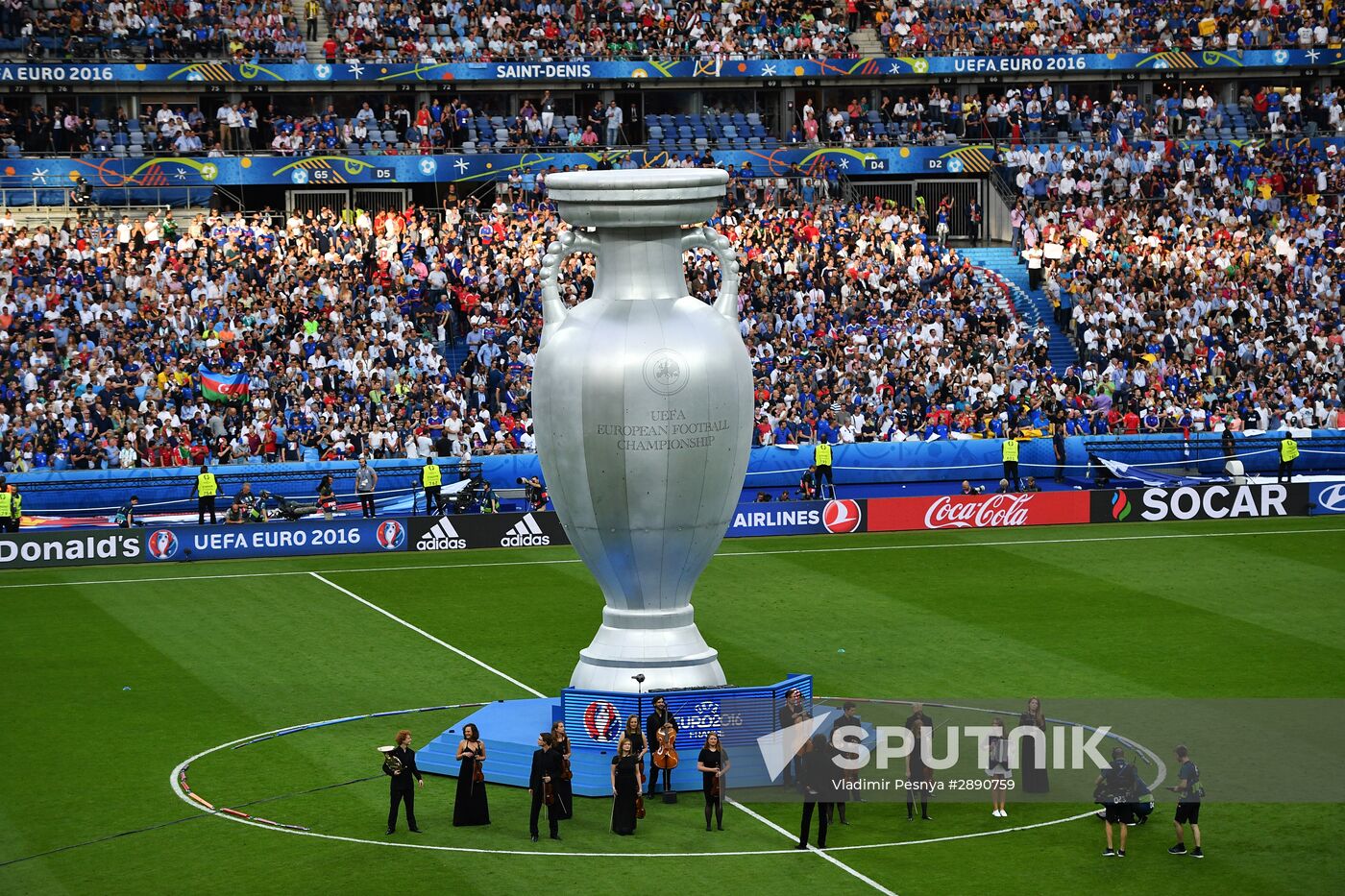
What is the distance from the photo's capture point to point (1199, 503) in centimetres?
4416

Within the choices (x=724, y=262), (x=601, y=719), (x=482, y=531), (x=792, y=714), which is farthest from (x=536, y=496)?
(x=792, y=714)

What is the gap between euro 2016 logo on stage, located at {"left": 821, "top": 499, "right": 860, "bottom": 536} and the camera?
43.0 metres

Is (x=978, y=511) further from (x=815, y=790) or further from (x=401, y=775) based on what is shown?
(x=401, y=775)

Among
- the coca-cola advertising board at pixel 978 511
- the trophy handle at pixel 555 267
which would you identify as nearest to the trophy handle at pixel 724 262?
the trophy handle at pixel 555 267

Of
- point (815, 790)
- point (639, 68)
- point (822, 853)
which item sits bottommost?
point (822, 853)

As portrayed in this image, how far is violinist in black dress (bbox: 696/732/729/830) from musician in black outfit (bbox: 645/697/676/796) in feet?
3.42

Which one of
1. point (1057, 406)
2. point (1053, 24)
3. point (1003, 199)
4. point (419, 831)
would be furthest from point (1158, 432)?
point (419, 831)

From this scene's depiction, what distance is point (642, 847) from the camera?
21.8 m

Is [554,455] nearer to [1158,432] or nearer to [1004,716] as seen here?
[1004,716]

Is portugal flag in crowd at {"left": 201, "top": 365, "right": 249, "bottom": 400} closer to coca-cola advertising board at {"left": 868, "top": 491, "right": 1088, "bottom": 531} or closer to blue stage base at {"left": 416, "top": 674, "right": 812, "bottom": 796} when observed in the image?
coca-cola advertising board at {"left": 868, "top": 491, "right": 1088, "bottom": 531}

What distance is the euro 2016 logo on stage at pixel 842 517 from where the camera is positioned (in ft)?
141

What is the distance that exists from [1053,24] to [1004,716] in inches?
1690

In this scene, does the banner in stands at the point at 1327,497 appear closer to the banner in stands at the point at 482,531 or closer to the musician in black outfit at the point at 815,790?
the banner in stands at the point at 482,531

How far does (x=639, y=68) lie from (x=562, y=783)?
4248 cm
